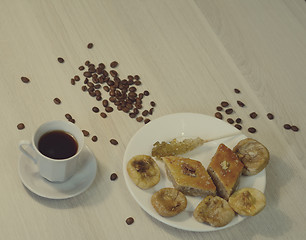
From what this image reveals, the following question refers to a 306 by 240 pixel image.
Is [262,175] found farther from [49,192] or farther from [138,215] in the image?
[49,192]

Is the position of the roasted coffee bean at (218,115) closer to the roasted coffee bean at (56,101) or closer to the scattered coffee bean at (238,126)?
the scattered coffee bean at (238,126)

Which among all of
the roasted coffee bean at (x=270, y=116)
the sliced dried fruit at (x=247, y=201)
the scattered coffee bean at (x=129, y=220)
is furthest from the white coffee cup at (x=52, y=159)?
the roasted coffee bean at (x=270, y=116)

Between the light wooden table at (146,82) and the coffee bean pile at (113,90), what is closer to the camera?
the light wooden table at (146,82)

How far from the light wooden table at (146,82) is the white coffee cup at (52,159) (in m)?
0.11

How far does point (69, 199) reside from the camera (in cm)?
162

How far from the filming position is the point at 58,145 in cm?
153

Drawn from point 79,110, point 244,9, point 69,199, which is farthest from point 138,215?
point 244,9

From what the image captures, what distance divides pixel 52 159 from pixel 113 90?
521 mm

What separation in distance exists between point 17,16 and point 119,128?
68 centimetres

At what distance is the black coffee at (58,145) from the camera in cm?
151

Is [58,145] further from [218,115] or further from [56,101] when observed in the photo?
[218,115]

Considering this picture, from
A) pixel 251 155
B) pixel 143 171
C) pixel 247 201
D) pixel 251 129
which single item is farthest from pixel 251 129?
pixel 143 171

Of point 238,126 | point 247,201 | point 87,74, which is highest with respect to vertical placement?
point 87,74

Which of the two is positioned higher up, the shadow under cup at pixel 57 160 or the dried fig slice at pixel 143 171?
the shadow under cup at pixel 57 160
